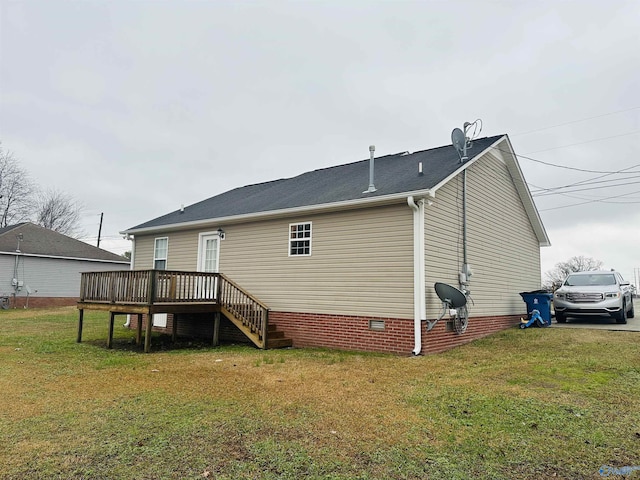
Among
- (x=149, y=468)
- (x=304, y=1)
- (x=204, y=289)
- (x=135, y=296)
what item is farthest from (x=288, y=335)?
(x=304, y=1)

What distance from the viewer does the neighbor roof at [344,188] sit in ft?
31.1

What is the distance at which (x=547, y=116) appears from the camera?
15.1 meters

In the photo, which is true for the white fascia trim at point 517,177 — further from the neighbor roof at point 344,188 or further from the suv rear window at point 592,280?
the suv rear window at point 592,280

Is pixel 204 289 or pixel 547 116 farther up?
pixel 547 116

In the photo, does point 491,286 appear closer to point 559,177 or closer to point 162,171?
point 559,177

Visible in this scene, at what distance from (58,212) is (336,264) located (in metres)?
40.2

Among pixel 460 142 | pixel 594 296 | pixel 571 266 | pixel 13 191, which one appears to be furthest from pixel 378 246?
pixel 571 266

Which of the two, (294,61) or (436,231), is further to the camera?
(294,61)

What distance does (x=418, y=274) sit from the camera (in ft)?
28.0

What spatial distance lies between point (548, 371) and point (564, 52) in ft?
32.1

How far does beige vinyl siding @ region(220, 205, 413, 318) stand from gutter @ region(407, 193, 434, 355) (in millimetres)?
121

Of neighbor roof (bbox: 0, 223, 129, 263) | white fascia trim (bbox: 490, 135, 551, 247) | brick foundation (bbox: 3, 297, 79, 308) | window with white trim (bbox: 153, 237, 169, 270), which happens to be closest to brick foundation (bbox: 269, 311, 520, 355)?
white fascia trim (bbox: 490, 135, 551, 247)

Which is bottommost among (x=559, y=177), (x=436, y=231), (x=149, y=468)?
(x=149, y=468)

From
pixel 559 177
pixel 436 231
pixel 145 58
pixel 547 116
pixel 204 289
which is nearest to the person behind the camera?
pixel 436 231
